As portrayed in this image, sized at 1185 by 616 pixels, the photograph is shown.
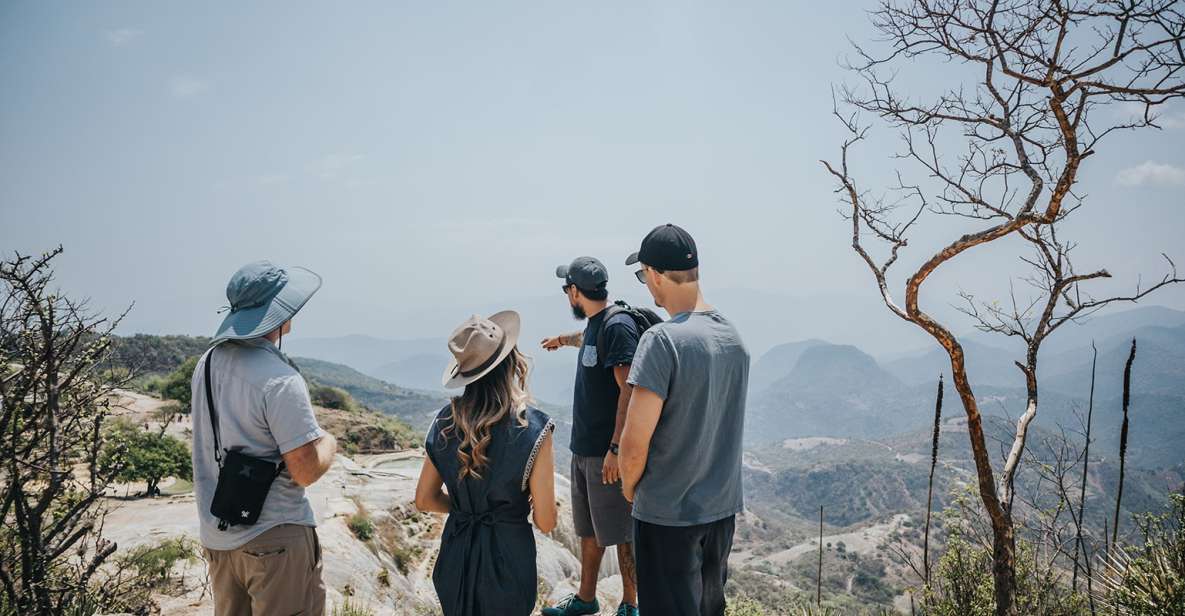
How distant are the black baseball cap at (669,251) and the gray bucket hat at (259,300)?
5.26 feet

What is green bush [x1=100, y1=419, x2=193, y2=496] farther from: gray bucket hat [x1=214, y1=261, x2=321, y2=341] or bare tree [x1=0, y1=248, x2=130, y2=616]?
gray bucket hat [x1=214, y1=261, x2=321, y2=341]

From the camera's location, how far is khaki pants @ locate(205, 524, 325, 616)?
2.60 metres

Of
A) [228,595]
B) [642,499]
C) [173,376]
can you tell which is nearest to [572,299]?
[642,499]

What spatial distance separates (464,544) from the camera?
2674 millimetres

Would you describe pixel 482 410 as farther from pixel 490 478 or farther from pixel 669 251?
pixel 669 251

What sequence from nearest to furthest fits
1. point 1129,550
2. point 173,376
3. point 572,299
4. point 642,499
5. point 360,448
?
point 642,499
point 572,299
point 1129,550
point 360,448
point 173,376

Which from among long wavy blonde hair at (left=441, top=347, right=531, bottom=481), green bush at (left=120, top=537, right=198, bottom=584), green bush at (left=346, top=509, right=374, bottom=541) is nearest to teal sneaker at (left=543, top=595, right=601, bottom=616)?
long wavy blonde hair at (left=441, top=347, right=531, bottom=481)

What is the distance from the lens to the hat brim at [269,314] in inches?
103

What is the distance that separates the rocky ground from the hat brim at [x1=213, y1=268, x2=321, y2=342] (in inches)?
115

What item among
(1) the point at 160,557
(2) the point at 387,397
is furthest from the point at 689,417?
(2) the point at 387,397

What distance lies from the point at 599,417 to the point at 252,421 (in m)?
1.96

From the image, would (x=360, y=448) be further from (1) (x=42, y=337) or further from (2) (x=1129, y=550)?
(2) (x=1129, y=550)

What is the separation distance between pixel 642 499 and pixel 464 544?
0.80 meters

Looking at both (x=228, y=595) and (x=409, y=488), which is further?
(x=409, y=488)
